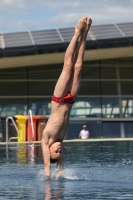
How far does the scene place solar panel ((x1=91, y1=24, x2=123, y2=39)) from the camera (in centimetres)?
2877

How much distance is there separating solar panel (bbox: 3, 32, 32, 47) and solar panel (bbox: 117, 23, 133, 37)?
512 cm

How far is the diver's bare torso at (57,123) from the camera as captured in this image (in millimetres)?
8070

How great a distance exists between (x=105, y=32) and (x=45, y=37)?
3.29 m

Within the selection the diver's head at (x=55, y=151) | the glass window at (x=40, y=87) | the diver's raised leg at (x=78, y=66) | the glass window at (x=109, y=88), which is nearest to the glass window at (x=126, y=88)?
the glass window at (x=109, y=88)

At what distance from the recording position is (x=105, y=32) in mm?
30000

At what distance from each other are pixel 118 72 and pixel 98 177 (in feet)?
79.9

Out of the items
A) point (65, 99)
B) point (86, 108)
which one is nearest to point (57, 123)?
point (65, 99)

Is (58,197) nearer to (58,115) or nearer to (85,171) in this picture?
(58,115)

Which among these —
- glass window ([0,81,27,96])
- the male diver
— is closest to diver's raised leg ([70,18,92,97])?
the male diver

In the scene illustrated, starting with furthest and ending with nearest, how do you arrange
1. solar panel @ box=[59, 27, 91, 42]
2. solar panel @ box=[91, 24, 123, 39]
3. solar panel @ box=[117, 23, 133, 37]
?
solar panel @ box=[117, 23, 133, 37], solar panel @ box=[91, 24, 123, 39], solar panel @ box=[59, 27, 91, 42]

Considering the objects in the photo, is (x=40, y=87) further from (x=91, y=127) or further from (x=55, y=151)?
(x=55, y=151)

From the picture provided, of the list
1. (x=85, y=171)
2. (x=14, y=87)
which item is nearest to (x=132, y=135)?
(x=14, y=87)

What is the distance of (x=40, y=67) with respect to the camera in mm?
31844

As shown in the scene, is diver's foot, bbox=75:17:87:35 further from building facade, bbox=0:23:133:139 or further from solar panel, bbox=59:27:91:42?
building facade, bbox=0:23:133:139
